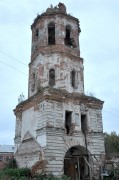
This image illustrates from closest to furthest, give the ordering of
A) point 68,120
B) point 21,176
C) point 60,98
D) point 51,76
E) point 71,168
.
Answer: point 21,176 → point 60,98 → point 68,120 → point 71,168 → point 51,76

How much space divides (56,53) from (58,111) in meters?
4.53

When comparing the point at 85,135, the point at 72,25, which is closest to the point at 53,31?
the point at 72,25

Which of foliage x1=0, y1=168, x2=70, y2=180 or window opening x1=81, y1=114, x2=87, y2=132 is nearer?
foliage x1=0, y1=168, x2=70, y2=180

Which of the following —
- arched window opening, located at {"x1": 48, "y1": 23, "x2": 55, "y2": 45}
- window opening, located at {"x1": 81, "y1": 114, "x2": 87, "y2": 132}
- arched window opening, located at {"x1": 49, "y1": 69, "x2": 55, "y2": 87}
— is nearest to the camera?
window opening, located at {"x1": 81, "y1": 114, "x2": 87, "y2": 132}

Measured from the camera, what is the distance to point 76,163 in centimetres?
1803

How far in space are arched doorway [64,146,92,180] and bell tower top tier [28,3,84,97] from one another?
431cm

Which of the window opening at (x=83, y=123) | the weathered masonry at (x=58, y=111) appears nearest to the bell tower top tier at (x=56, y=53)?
the weathered masonry at (x=58, y=111)

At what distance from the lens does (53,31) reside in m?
20.4

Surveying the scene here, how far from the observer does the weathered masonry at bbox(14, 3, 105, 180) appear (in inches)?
627

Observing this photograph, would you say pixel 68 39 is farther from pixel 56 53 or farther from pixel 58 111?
pixel 58 111

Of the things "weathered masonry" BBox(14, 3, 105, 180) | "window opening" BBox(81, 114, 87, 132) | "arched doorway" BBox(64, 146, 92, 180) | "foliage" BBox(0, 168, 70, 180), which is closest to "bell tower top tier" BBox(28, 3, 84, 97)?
"weathered masonry" BBox(14, 3, 105, 180)

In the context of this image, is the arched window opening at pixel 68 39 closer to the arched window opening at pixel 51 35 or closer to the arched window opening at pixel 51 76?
the arched window opening at pixel 51 35

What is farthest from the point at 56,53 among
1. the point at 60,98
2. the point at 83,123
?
the point at 83,123

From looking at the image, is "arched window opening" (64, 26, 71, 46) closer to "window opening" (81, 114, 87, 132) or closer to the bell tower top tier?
the bell tower top tier
